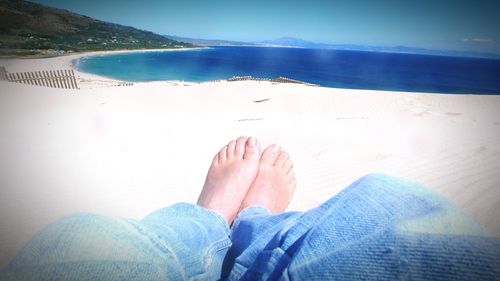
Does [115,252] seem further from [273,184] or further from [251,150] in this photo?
[251,150]

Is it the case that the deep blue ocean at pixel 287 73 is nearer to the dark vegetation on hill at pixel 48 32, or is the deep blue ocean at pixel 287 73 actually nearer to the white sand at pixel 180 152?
the dark vegetation on hill at pixel 48 32

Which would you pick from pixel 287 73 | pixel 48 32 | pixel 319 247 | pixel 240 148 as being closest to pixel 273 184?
pixel 240 148

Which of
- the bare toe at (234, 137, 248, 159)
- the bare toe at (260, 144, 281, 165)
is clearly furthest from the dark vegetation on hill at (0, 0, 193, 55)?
the bare toe at (260, 144, 281, 165)

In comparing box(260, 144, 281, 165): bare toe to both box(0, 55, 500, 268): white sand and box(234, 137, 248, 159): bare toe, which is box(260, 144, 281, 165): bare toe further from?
box(0, 55, 500, 268): white sand

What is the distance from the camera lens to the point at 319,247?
0.66 metres

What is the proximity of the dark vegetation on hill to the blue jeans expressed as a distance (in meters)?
28.6

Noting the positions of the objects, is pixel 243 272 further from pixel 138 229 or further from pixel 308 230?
pixel 138 229

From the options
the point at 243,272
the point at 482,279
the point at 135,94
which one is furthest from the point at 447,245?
the point at 135,94

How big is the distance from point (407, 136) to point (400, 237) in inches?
152

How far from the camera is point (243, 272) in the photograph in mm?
797

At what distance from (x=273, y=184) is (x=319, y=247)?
1315 millimetres

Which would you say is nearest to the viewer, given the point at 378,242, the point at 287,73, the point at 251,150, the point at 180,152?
the point at 378,242

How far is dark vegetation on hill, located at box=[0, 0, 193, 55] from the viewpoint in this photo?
83.0ft

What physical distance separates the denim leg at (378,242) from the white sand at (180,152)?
59.3 inches
